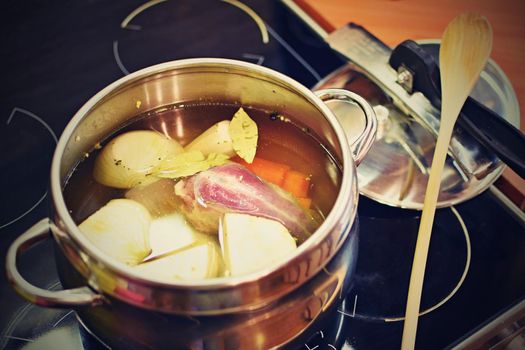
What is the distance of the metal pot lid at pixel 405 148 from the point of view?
0.72 metres

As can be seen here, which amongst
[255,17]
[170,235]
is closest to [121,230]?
[170,235]

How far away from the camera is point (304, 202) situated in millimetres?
641

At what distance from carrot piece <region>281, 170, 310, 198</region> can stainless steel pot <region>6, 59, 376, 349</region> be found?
85 mm

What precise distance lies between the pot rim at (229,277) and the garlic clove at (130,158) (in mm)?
84

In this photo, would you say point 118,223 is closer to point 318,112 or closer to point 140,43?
point 318,112

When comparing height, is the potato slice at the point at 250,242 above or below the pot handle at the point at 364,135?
below

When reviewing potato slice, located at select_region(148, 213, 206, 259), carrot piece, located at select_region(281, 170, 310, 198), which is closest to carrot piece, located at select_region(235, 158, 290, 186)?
carrot piece, located at select_region(281, 170, 310, 198)

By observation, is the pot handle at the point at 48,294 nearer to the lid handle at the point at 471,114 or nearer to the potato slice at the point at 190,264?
the potato slice at the point at 190,264

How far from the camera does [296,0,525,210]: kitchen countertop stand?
35.9 inches

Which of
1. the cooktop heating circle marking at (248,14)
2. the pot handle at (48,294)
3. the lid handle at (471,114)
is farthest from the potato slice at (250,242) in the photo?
the cooktop heating circle marking at (248,14)

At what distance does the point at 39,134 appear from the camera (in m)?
0.81

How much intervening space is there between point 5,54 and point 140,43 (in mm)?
212

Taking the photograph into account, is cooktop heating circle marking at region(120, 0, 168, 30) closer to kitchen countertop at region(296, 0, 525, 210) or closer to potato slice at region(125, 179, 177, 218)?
kitchen countertop at region(296, 0, 525, 210)

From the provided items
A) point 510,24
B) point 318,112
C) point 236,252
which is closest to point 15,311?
point 236,252
